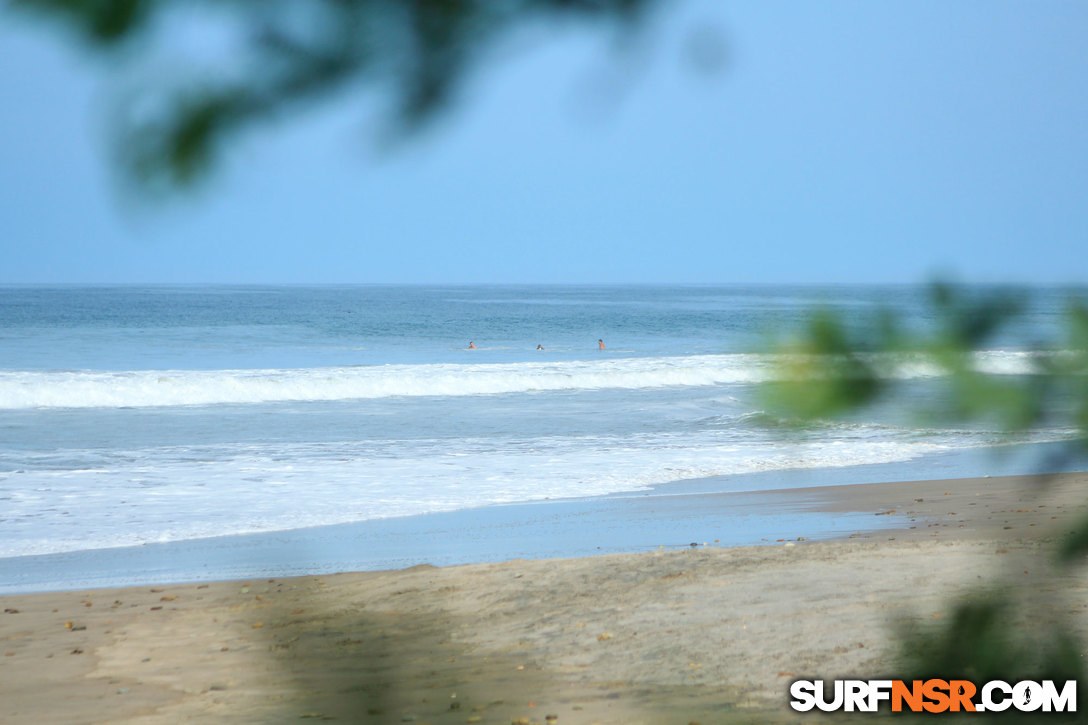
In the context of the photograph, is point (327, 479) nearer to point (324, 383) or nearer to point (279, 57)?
point (279, 57)

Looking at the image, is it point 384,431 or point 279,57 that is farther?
point 384,431

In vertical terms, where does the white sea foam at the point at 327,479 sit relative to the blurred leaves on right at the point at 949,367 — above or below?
below

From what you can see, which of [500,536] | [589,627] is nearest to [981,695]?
[589,627]

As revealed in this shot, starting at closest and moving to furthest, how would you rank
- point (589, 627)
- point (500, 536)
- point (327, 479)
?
point (589, 627)
point (500, 536)
point (327, 479)

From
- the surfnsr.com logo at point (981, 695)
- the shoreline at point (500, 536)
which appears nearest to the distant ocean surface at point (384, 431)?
the surfnsr.com logo at point (981, 695)

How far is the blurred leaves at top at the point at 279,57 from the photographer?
0.68 meters

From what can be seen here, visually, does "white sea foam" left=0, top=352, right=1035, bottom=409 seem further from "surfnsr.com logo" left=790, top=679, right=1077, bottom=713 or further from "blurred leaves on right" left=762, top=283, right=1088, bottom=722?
"blurred leaves on right" left=762, top=283, right=1088, bottom=722

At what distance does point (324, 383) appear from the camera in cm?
2366

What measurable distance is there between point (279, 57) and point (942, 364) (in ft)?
1.74

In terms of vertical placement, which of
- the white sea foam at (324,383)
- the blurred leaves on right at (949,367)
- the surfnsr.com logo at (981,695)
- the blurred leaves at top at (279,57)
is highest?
the blurred leaves at top at (279,57)

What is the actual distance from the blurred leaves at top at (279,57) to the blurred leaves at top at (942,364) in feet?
1.09

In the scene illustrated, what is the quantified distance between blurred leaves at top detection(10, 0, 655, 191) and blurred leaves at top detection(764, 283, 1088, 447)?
1.09 feet

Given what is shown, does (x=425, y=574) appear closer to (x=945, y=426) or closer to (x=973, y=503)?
(x=973, y=503)

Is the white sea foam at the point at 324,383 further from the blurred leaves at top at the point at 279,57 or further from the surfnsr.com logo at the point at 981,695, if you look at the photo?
the blurred leaves at top at the point at 279,57
